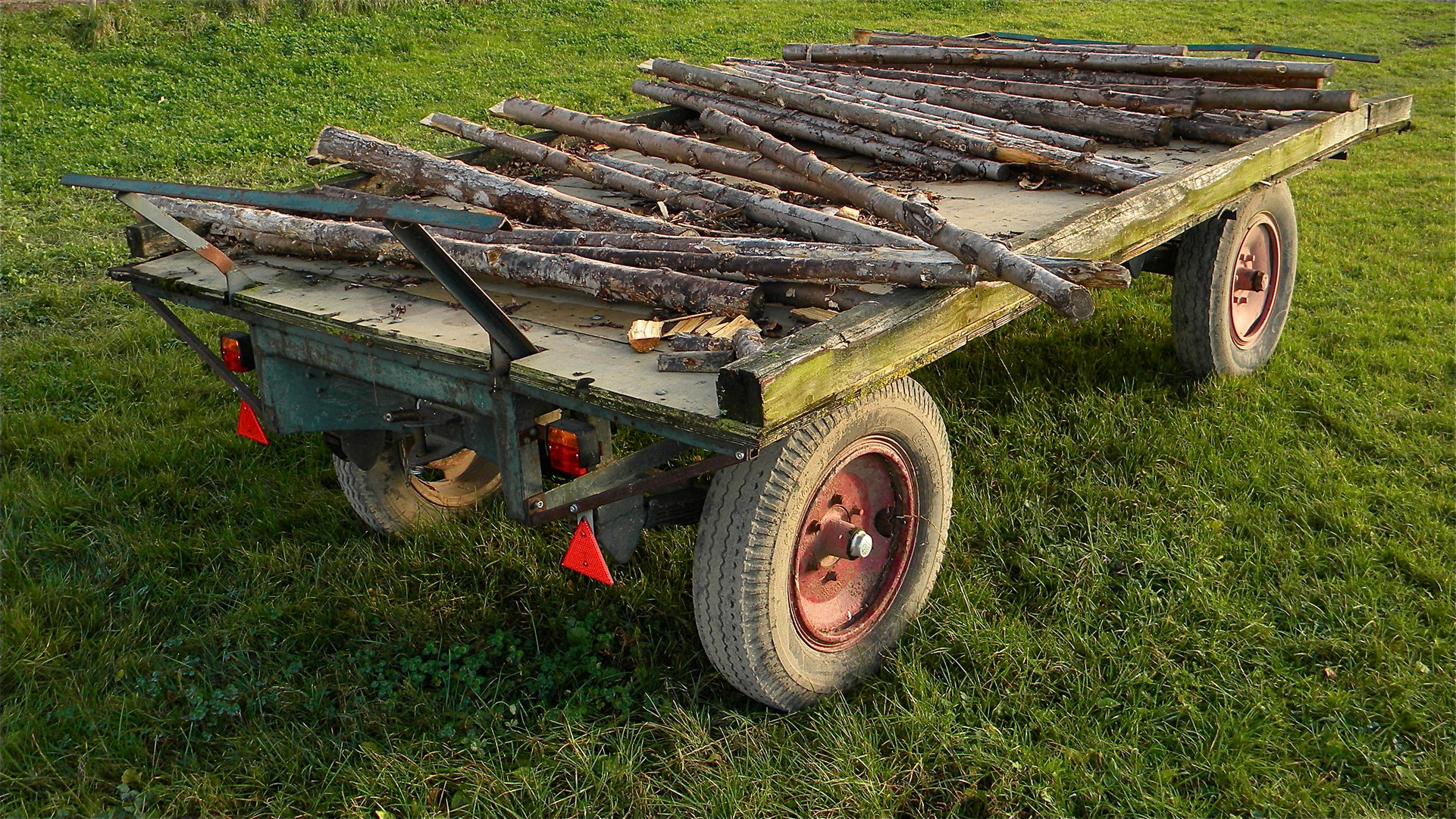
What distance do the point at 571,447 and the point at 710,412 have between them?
599 mm

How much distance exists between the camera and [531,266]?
11.0 ft

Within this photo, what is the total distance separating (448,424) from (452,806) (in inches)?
41.1

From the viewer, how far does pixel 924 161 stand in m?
4.89

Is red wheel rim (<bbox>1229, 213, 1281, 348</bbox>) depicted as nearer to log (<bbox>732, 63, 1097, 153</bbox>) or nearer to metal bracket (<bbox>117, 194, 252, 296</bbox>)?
log (<bbox>732, 63, 1097, 153</bbox>)

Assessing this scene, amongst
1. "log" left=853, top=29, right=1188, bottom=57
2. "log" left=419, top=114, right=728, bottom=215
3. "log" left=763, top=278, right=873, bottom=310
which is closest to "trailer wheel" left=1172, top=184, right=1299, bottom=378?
"log" left=853, top=29, right=1188, bottom=57

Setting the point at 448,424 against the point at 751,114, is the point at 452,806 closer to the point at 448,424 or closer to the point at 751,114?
the point at 448,424

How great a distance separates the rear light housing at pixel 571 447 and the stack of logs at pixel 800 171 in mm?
274

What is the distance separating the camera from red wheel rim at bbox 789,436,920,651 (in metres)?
3.20

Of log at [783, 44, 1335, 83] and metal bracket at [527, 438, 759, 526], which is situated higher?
log at [783, 44, 1335, 83]

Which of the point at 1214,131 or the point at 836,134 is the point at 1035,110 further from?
the point at 836,134

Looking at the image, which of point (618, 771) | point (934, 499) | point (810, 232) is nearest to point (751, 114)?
point (810, 232)

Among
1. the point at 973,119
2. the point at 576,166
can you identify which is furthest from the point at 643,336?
the point at 973,119

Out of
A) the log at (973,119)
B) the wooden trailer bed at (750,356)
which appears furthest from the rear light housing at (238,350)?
the log at (973,119)

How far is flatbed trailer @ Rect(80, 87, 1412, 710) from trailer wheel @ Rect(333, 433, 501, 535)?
10 millimetres
